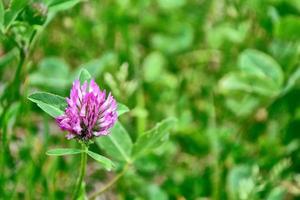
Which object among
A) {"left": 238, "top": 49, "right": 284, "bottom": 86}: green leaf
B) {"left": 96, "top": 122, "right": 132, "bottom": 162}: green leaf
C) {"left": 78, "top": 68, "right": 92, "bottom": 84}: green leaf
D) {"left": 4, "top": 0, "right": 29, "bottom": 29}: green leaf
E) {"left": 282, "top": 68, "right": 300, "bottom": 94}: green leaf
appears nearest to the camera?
{"left": 78, "top": 68, "right": 92, "bottom": 84}: green leaf

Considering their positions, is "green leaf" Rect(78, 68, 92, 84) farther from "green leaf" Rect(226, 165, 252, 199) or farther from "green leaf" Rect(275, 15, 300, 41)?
"green leaf" Rect(275, 15, 300, 41)

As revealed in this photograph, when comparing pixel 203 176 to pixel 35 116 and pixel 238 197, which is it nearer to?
pixel 238 197

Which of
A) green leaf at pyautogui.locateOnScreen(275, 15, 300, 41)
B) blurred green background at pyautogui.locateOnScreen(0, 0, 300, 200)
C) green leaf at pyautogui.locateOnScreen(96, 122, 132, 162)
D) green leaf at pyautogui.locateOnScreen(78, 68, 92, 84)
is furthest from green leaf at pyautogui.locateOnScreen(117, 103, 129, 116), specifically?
green leaf at pyautogui.locateOnScreen(275, 15, 300, 41)

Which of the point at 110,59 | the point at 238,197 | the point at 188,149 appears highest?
the point at 110,59

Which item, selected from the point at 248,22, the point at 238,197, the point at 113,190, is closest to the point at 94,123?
the point at 238,197

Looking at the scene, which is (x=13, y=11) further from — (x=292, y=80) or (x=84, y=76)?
(x=292, y=80)

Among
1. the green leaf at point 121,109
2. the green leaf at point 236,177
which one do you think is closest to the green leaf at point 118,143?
the green leaf at point 121,109

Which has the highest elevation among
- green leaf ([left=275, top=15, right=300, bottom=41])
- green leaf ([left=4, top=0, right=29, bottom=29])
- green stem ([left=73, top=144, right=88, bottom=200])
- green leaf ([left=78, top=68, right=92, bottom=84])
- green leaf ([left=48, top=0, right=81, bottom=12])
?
green leaf ([left=275, top=15, right=300, bottom=41])
